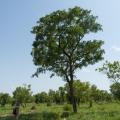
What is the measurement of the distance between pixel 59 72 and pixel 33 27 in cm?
779

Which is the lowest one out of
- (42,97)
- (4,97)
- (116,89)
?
(116,89)

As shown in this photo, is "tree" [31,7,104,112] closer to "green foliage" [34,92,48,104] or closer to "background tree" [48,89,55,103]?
"background tree" [48,89,55,103]

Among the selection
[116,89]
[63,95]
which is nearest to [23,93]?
[63,95]

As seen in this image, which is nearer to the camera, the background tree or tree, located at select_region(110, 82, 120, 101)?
tree, located at select_region(110, 82, 120, 101)

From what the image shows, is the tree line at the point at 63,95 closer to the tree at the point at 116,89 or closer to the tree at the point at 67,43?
the tree at the point at 116,89

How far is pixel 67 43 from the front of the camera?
4597 centimetres

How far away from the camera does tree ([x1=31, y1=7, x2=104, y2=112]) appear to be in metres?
45.4

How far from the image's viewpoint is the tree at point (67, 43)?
45.4m

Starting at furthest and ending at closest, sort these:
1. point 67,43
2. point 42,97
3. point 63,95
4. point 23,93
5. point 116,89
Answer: point 42,97, point 63,95, point 23,93, point 116,89, point 67,43

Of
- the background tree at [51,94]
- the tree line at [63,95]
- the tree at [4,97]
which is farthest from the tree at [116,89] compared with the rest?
the background tree at [51,94]

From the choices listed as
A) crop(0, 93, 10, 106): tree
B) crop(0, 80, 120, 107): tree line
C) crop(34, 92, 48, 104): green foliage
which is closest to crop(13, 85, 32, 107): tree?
crop(0, 80, 120, 107): tree line

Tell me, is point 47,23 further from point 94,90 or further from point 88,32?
point 94,90

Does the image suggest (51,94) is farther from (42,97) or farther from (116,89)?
(116,89)

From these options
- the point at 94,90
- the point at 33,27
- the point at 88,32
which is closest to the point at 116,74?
the point at 88,32
